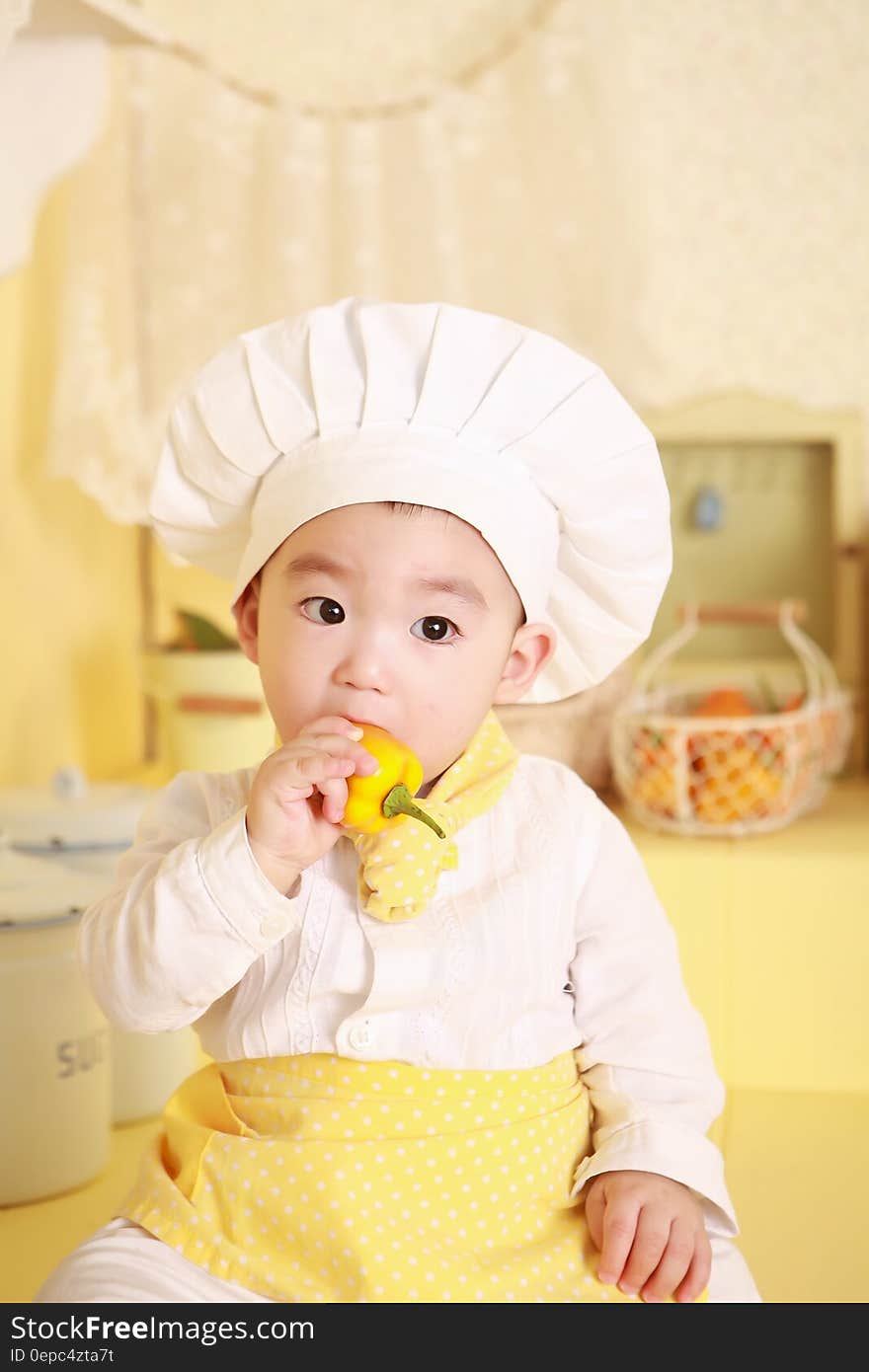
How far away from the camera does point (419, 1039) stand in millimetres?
868

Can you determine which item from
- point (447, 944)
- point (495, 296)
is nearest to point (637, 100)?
point (495, 296)

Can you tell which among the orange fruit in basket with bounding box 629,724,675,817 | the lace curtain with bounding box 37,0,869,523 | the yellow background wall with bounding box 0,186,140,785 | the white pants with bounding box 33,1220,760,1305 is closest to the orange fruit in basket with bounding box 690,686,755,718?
the orange fruit in basket with bounding box 629,724,675,817

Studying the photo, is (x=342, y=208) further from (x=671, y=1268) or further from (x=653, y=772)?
(x=671, y=1268)

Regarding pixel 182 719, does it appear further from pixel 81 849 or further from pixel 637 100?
pixel 637 100

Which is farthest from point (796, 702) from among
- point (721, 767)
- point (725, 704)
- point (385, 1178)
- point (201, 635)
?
point (385, 1178)

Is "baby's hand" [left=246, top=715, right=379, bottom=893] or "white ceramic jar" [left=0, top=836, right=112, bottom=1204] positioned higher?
"baby's hand" [left=246, top=715, right=379, bottom=893]

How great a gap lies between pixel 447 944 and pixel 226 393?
369 mm

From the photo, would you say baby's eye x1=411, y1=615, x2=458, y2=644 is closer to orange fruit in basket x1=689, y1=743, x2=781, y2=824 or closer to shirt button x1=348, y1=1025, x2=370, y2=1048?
shirt button x1=348, y1=1025, x2=370, y2=1048

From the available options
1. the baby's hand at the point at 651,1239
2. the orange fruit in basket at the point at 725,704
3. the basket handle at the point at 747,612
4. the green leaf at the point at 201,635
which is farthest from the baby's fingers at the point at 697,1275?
the green leaf at the point at 201,635

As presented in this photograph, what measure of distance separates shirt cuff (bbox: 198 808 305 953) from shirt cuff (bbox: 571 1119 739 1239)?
0.26m

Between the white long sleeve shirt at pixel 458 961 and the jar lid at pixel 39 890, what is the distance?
9.1 inches

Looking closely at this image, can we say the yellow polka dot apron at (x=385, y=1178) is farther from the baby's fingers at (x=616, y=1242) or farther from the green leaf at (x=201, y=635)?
the green leaf at (x=201, y=635)

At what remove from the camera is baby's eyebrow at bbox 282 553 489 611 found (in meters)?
0.84
